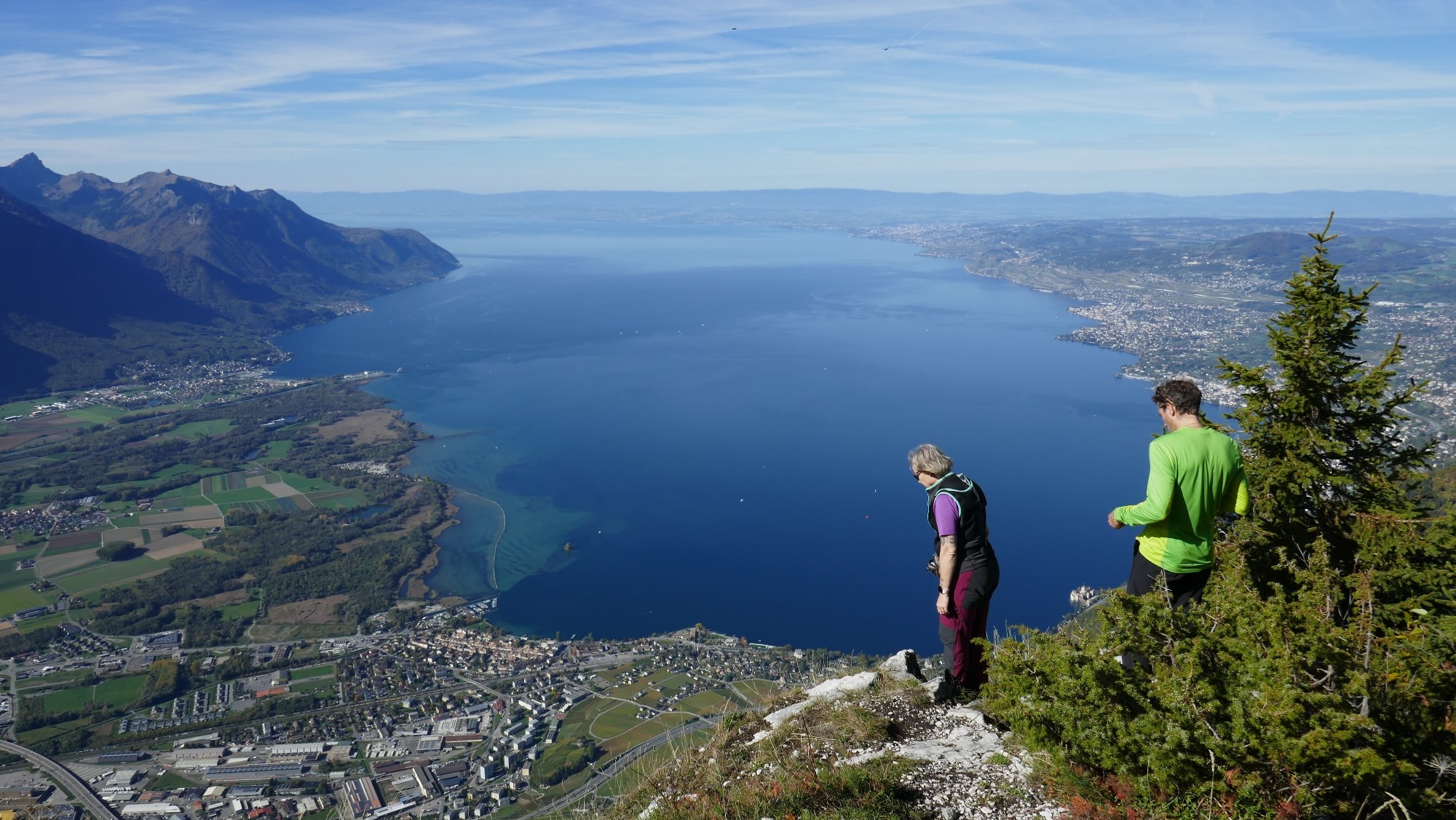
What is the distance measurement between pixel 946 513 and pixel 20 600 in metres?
44.9

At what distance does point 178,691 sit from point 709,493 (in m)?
27.7

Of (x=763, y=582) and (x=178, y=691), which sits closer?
(x=178, y=691)

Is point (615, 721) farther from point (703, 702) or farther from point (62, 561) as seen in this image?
point (62, 561)

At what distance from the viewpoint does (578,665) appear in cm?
2747

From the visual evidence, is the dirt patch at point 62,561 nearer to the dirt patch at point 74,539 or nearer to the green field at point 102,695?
the dirt patch at point 74,539

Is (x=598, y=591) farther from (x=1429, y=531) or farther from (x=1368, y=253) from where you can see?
(x=1368, y=253)

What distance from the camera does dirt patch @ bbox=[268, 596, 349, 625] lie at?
33375mm

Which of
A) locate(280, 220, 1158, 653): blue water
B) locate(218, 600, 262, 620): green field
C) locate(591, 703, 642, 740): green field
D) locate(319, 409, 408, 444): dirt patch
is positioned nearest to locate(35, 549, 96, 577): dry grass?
locate(218, 600, 262, 620): green field

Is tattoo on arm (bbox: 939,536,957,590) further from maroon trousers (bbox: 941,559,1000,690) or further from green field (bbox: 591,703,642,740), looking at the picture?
green field (bbox: 591,703,642,740)

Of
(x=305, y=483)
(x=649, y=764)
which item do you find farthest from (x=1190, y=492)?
(x=305, y=483)

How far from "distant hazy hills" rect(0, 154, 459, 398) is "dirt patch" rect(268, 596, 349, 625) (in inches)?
2548

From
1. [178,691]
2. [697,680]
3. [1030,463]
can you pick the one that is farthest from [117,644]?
[1030,463]

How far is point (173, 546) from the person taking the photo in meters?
41.0

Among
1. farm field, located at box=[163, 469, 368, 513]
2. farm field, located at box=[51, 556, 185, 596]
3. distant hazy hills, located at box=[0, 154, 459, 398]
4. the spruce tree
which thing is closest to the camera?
the spruce tree
